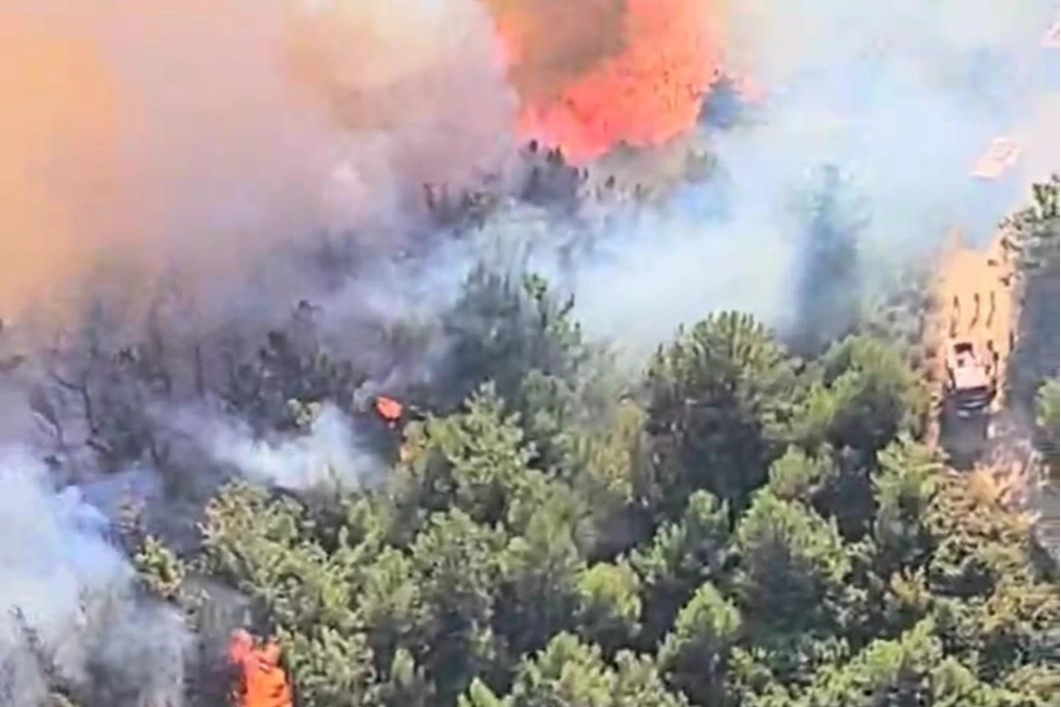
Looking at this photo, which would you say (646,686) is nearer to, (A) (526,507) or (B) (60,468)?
(A) (526,507)

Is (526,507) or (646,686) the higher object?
(526,507)

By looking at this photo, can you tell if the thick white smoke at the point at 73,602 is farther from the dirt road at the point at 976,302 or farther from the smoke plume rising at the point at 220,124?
the dirt road at the point at 976,302

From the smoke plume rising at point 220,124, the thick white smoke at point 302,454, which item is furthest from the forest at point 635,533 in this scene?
the smoke plume rising at point 220,124

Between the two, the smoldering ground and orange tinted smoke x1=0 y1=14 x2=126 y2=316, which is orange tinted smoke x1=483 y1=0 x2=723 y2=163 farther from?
orange tinted smoke x1=0 y1=14 x2=126 y2=316

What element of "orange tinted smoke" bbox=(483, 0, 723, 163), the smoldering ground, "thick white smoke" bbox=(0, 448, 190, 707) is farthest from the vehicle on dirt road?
"thick white smoke" bbox=(0, 448, 190, 707)

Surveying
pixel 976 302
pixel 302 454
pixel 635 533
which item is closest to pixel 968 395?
pixel 976 302

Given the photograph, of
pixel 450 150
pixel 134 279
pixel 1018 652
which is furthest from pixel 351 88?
pixel 1018 652
